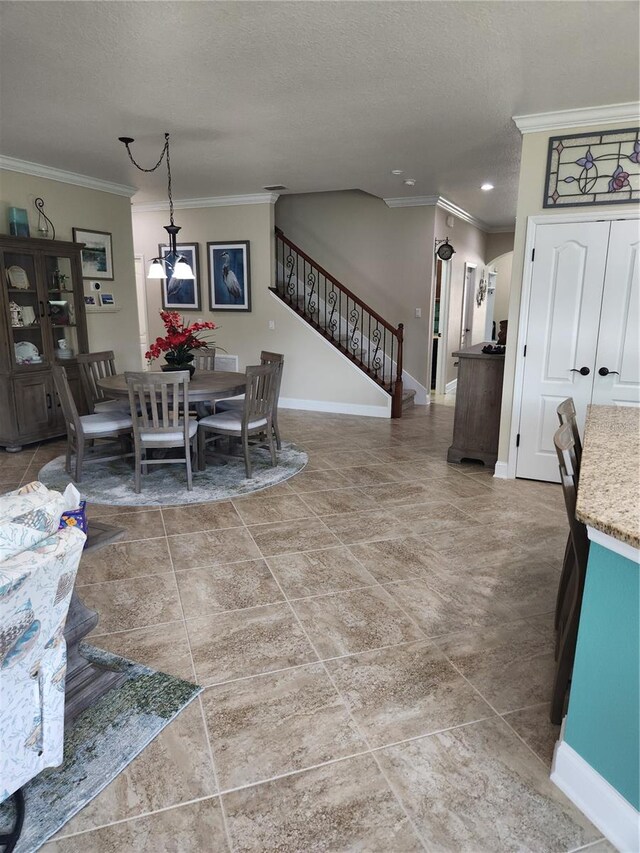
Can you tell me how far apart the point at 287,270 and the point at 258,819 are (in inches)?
292

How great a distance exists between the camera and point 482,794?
1.66 metres

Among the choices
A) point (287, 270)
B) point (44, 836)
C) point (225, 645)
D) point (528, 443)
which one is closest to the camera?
point (44, 836)

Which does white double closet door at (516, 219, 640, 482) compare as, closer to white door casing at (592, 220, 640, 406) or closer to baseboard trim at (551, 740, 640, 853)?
white door casing at (592, 220, 640, 406)

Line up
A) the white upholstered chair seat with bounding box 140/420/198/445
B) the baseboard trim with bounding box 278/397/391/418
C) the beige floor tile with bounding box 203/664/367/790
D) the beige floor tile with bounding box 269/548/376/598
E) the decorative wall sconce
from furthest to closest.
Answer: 1. the baseboard trim with bounding box 278/397/391/418
2. the decorative wall sconce
3. the white upholstered chair seat with bounding box 140/420/198/445
4. the beige floor tile with bounding box 269/548/376/598
5. the beige floor tile with bounding box 203/664/367/790

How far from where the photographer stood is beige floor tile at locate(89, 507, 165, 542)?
136 inches

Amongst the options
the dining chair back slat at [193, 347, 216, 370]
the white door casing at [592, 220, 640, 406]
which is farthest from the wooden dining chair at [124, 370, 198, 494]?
the white door casing at [592, 220, 640, 406]

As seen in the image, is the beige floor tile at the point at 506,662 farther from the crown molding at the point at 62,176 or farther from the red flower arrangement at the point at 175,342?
the crown molding at the point at 62,176

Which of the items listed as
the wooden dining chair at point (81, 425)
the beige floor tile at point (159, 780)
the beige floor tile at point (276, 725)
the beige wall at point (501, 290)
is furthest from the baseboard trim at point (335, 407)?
the beige wall at point (501, 290)

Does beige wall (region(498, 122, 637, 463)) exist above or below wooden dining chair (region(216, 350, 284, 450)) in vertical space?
above

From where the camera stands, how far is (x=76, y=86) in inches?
132

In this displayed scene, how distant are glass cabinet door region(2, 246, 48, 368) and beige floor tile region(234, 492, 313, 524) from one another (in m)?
2.81

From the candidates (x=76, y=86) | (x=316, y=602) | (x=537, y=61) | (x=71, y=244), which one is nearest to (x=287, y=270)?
(x=71, y=244)

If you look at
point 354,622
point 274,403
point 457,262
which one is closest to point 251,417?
point 274,403

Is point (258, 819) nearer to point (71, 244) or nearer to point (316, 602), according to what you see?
point (316, 602)
